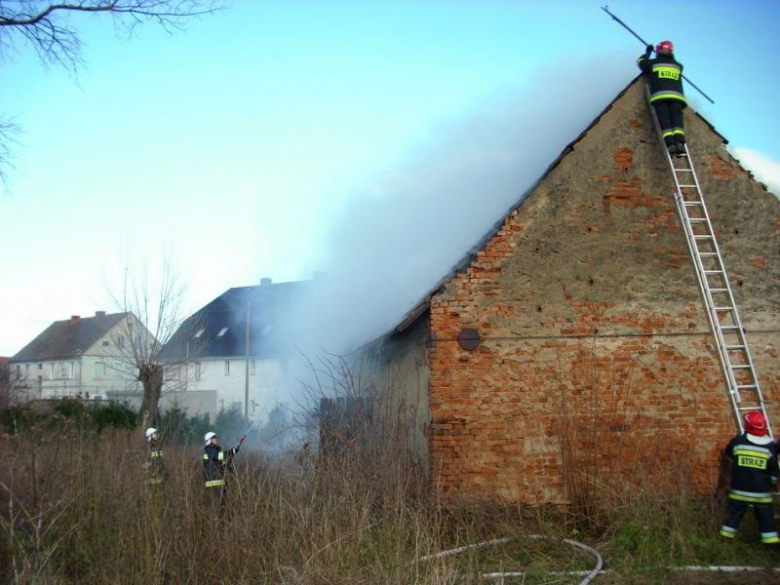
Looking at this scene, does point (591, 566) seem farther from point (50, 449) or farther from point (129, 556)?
point (50, 449)

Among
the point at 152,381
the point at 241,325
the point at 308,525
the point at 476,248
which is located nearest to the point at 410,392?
the point at 476,248

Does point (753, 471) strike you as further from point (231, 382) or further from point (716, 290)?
point (231, 382)

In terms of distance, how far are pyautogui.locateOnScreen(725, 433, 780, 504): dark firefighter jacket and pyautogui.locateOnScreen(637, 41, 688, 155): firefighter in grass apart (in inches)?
165

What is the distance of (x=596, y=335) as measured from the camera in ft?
32.2

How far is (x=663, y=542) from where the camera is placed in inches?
309

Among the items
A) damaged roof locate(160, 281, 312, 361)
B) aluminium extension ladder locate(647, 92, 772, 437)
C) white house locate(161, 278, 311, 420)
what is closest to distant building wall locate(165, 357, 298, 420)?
white house locate(161, 278, 311, 420)

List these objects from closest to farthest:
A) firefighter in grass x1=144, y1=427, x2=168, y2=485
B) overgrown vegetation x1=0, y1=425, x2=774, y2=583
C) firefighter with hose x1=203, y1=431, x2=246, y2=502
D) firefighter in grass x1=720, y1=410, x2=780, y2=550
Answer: overgrown vegetation x1=0, y1=425, x2=774, y2=583, firefighter in grass x1=144, y1=427, x2=168, y2=485, firefighter in grass x1=720, y1=410, x2=780, y2=550, firefighter with hose x1=203, y1=431, x2=246, y2=502

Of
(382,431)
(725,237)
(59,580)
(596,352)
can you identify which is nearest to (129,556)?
(59,580)

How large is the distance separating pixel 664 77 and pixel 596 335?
3.78 meters

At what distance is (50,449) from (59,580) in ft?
6.06

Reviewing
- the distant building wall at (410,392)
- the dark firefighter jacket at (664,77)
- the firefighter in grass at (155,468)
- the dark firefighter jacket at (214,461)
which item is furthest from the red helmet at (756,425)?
the dark firefighter jacket at (214,461)

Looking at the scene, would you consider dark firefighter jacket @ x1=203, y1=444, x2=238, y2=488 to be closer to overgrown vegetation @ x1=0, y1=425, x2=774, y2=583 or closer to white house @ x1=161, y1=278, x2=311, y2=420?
overgrown vegetation @ x1=0, y1=425, x2=774, y2=583

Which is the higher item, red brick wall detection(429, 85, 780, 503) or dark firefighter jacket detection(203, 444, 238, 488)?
red brick wall detection(429, 85, 780, 503)

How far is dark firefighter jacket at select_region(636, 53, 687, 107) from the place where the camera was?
1010 centimetres
